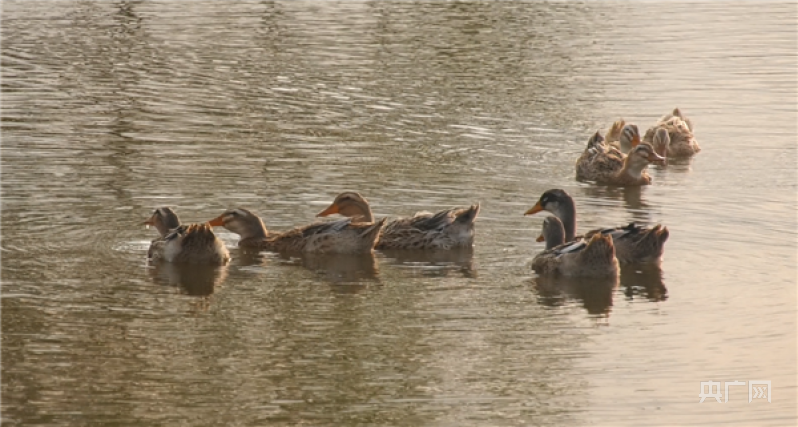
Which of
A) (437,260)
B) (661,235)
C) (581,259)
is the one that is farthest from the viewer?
(437,260)

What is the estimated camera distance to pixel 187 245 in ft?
45.1

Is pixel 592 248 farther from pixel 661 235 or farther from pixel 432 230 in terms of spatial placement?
pixel 432 230

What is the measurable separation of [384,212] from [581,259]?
2.89 m

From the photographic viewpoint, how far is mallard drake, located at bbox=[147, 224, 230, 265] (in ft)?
44.8

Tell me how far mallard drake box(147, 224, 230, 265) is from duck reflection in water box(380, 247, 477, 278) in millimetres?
1736

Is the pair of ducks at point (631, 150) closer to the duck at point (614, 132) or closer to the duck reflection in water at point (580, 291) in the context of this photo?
the duck at point (614, 132)

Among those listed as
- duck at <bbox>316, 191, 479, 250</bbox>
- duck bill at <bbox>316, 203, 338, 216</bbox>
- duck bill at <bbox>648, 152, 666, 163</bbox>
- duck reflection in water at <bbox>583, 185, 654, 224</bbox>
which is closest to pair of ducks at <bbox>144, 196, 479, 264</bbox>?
duck at <bbox>316, 191, 479, 250</bbox>

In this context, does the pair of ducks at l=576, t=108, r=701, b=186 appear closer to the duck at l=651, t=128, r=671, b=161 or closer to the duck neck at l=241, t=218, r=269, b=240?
the duck at l=651, t=128, r=671, b=161

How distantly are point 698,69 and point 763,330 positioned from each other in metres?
14.9

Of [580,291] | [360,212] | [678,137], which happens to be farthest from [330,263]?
[678,137]

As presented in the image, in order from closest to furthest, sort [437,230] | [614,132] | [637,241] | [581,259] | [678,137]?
[581,259] < [637,241] < [437,230] < [678,137] < [614,132]

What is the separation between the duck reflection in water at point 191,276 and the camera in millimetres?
12984

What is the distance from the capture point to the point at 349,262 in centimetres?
1412

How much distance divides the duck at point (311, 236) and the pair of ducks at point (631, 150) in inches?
179
